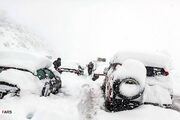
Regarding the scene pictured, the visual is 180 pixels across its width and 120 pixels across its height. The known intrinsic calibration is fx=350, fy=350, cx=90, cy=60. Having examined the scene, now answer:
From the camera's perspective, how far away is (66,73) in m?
21.0

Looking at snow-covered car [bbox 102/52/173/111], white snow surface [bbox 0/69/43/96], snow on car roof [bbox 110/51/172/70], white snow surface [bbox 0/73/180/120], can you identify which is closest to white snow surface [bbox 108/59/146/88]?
snow-covered car [bbox 102/52/173/111]

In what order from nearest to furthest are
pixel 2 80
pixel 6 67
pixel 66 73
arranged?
pixel 2 80, pixel 6 67, pixel 66 73

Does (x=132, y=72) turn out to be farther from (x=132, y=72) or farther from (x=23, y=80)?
(x=23, y=80)

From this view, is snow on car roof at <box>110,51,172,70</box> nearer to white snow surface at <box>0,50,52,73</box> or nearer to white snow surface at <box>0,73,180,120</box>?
white snow surface at <box>0,73,180,120</box>

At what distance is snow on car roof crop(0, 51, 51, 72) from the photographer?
1053 centimetres

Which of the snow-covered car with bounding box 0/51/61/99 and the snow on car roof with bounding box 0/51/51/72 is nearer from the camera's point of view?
the snow-covered car with bounding box 0/51/61/99

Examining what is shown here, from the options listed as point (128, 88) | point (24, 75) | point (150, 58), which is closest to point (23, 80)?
point (24, 75)

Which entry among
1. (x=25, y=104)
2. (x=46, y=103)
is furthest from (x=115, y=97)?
(x=25, y=104)

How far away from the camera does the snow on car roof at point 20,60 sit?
10.5 metres

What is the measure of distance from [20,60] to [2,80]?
156 cm

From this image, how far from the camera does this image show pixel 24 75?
32.1ft

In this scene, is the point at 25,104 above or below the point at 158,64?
below

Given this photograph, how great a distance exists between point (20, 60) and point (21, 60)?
0.03 metres

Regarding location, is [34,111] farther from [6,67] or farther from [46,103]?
[6,67]
